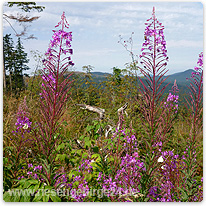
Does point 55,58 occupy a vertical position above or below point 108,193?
above

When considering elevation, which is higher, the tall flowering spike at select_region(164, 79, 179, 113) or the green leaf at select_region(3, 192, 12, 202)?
the tall flowering spike at select_region(164, 79, 179, 113)

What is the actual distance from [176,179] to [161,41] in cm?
181

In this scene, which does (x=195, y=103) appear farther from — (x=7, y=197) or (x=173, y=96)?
(x=7, y=197)

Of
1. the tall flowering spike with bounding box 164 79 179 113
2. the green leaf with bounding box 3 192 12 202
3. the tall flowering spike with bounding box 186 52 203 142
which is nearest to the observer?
the green leaf with bounding box 3 192 12 202

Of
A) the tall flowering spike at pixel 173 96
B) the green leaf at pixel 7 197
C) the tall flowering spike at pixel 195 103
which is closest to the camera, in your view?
the green leaf at pixel 7 197

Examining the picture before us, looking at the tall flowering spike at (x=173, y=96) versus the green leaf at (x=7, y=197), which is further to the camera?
the tall flowering spike at (x=173, y=96)

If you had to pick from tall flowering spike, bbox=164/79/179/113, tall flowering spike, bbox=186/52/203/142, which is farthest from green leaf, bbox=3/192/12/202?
tall flowering spike, bbox=164/79/179/113

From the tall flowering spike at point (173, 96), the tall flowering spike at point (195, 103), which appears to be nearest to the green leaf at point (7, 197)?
the tall flowering spike at point (195, 103)

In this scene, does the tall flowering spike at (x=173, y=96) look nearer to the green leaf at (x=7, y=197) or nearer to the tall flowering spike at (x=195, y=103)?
the tall flowering spike at (x=195, y=103)

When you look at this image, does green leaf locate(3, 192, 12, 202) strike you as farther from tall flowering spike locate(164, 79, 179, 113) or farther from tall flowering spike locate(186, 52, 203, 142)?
tall flowering spike locate(164, 79, 179, 113)

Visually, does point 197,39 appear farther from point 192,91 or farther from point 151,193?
point 151,193

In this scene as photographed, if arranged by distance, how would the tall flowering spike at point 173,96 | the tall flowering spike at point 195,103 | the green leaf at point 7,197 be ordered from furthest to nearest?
the tall flowering spike at point 173,96
the tall flowering spike at point 195,103
the green leaf at point 7,197

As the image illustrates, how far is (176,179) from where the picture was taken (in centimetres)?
299

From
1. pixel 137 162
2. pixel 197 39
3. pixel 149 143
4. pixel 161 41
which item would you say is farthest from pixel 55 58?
pixel 197 39
